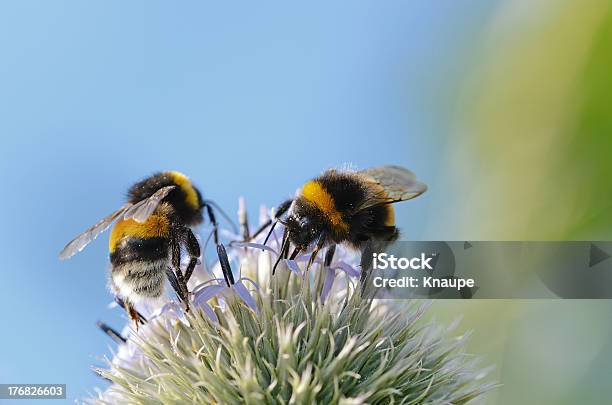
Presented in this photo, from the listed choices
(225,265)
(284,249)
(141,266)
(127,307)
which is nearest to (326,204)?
(284,249)

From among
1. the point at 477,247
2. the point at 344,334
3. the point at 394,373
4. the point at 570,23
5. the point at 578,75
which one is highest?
the point at 570,23

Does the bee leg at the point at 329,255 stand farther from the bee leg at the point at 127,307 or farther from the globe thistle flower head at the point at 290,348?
the bee leg at the point at 127,307

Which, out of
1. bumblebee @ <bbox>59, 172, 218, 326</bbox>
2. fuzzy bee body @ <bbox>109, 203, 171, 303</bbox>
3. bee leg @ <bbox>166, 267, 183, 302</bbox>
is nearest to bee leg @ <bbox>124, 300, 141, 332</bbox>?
bumblebee @ <bbox>59, 172, 218, 326</bbox>

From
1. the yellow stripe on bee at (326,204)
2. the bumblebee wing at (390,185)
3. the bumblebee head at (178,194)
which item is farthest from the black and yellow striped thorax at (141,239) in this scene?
the bumblebee wing at (390,185)

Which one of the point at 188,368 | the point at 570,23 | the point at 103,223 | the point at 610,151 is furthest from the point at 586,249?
the point at 103,223

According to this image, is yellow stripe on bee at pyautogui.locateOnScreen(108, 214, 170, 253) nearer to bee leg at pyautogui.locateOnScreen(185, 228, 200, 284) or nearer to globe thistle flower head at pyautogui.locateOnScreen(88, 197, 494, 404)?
bee leg at pyautogui.locateOnScreen(185, 228, 200, 284)

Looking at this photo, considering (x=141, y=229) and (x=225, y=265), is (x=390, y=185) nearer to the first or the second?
(x=225, y=265)

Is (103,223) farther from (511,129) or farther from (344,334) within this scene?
(511,129)
